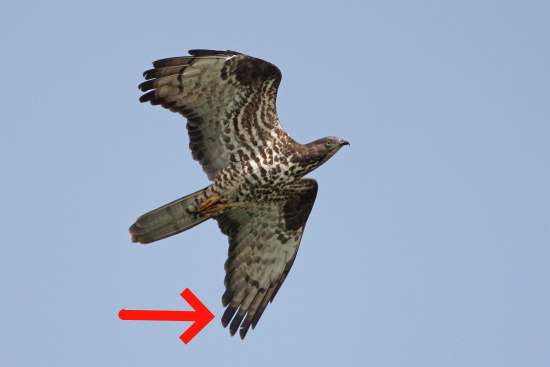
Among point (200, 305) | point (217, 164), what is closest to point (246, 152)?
point (217, 164)

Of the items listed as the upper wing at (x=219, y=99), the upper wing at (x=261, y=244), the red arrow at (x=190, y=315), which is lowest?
the red arrow at (x=190, y=315)

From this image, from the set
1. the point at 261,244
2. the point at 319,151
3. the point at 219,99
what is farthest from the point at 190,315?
the point at 219,99

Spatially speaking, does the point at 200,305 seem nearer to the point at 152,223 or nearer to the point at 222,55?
the point at 152,223

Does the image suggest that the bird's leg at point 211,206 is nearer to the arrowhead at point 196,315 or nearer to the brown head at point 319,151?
the brown head at point 319,151

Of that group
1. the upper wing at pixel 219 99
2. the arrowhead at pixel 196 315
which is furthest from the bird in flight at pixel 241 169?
the arrowhead at pixel 196 315

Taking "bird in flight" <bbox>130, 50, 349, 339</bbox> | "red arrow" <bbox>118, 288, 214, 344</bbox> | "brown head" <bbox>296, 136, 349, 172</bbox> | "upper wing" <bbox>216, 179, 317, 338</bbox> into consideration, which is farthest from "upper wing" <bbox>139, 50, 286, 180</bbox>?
"red arrow" <bbox>118, 288, 214, 344</bbox>
